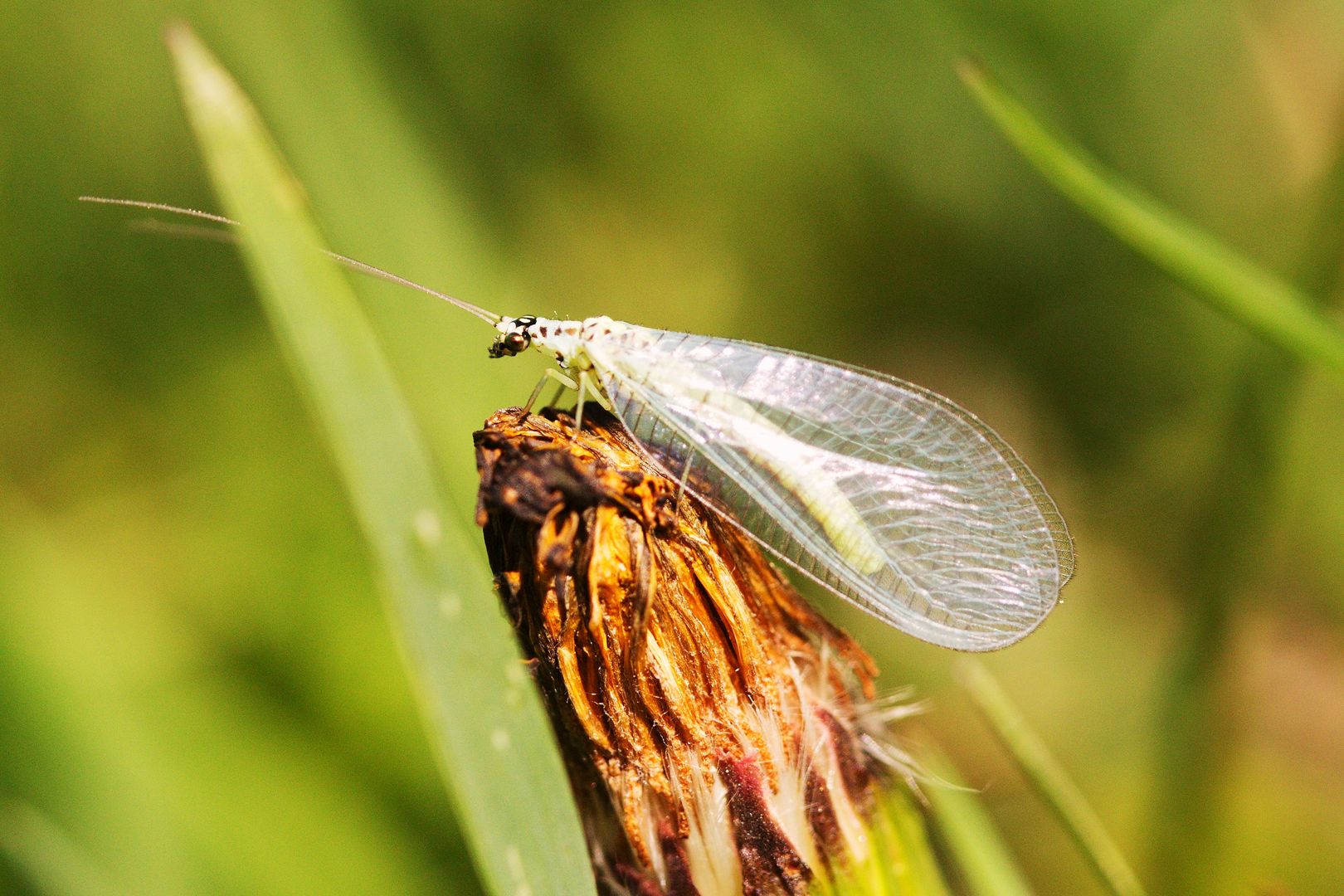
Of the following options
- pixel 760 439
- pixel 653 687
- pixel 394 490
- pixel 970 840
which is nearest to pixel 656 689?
pixel 653 687

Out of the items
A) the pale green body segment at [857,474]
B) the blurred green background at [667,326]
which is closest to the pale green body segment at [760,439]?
the pale green body segment at [857,474]

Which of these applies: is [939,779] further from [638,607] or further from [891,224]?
[891,224]

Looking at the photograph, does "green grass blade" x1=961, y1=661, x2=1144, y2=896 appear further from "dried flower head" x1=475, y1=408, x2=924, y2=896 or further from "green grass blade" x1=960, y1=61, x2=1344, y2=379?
"green grass blade" x1=960, y1=61, x2=1344, y2=379

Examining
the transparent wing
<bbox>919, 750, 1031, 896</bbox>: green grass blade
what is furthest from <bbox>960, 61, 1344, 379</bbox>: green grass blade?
<bbox>919, 750, 1031, 896</bbox>: green grass blade

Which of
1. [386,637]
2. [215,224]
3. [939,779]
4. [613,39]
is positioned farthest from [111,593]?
[939,779]

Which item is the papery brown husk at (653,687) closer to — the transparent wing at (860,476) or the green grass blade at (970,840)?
the green grass blade at (970,840)

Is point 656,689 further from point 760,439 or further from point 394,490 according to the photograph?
point 760,439
